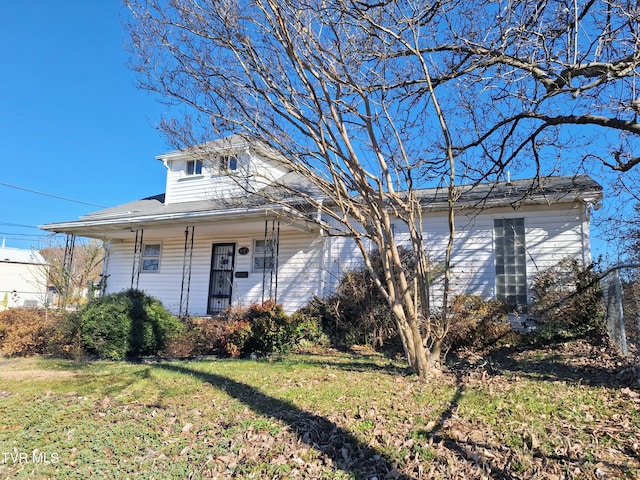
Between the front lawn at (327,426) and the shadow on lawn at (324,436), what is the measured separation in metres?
0.01

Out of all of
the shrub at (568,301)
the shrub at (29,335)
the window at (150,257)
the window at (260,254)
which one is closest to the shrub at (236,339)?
the shrub at (29,335)

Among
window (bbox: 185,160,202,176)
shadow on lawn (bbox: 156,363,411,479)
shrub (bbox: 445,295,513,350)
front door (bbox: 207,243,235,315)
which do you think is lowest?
shadow on lawn (bbox: 156,363,411,479)

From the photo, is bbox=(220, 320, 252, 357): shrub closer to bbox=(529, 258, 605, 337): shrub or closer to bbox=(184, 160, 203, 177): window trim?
bbox=(529, 258, 605, 337): shrub

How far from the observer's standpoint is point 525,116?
6504 millimetres

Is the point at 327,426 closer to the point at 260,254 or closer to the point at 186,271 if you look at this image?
the point at 260,254

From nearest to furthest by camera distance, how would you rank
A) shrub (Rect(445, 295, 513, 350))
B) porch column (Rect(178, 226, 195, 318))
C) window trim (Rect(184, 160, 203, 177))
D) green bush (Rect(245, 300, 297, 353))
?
shrub (Rect(445, 295, 513, 350))
green bush (Rect(245, 300, 297, 353))
porch column (Rect(178, 226, 195, 318))
window trim (Rect(184, 160, 203, 177))

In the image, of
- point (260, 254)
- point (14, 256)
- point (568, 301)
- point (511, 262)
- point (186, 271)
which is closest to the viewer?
point (568, 301)

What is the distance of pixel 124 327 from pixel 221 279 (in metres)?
5.18

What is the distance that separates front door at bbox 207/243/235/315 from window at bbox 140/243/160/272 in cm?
256

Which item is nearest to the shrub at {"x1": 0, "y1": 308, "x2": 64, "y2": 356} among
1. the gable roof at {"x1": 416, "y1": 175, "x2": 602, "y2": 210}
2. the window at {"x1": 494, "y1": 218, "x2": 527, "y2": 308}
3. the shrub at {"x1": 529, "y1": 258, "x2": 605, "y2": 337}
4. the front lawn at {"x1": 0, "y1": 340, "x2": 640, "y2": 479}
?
the front lawn at {"x1": 0, "y1": 340, "x2": 640, "y2": 479}

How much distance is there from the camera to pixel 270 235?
1332cm

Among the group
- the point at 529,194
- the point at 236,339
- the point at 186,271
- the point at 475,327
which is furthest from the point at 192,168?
the point at 529,194

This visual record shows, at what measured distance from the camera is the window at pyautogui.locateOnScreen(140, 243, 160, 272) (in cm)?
1545

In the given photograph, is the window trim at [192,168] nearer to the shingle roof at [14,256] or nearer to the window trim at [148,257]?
the window trim at [148,257]
